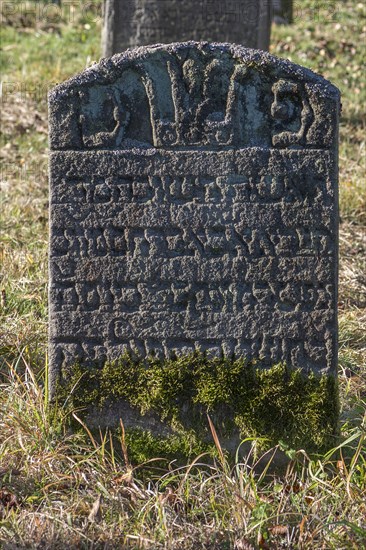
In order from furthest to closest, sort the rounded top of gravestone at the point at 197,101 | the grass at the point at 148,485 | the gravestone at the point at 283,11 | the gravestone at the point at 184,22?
the gravestone at the point at 283,11, the gravestone at the point at 184,22, the rounded top of gravestone at the point at 197,101, the grass at the point at 148,485

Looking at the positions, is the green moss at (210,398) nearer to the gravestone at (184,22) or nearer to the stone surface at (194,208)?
the stone surface at (194,208)

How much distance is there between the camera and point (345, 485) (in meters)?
2.88

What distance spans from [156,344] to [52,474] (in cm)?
61

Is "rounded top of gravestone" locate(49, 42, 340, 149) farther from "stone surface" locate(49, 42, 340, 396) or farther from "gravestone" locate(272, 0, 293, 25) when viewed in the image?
"gravestone" locate(272, 0, 293, 25)

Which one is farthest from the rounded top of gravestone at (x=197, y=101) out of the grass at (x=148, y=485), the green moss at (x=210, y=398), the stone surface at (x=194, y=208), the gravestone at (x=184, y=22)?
the gravestone at (x=184, y=22)

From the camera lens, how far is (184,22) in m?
6.95

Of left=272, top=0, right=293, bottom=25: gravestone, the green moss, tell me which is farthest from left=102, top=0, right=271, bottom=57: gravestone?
the green moss

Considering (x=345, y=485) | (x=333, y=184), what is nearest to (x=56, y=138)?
(x=333, y=184)

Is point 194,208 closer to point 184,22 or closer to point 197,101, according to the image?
point 197,101

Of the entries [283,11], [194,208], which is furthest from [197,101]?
[283,11]

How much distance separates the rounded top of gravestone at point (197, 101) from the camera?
2.93 metres

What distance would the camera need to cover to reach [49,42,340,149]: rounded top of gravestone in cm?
293

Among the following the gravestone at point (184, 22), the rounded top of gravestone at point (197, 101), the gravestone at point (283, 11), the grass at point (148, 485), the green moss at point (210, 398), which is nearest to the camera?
the grass at point (148, 485)

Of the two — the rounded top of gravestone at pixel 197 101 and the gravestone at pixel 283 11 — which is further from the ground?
the gravestone at pixel 283 11
